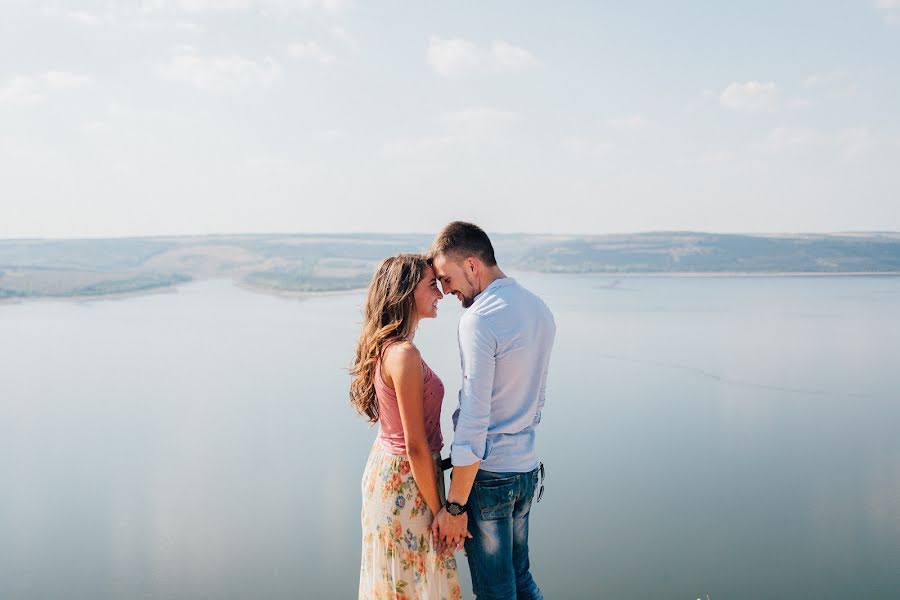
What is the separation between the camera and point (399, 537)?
1447mm

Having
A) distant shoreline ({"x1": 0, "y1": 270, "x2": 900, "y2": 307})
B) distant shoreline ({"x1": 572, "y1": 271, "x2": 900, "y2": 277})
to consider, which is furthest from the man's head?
distant shoreline ({"x1": 572, "y1": 271, "x2": 900, "y2": 277})

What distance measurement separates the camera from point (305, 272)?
86.4 ft

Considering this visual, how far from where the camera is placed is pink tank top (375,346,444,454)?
4.63 ft

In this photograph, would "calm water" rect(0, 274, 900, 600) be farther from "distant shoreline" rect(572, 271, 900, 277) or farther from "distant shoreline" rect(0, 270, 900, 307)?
"distant shoreline" rect(572, 271, 900, 277)

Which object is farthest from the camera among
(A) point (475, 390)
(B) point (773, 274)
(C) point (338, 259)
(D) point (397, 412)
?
(C) point (338, 259)

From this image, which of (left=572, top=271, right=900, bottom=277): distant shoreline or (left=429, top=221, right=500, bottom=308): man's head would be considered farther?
(left=572, top=271, right=900, bottom=277): distant shoreline

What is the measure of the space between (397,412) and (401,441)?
0.06m

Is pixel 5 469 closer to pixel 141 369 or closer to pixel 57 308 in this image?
pixel 141 369

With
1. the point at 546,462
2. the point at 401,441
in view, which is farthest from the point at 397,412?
the point at 546,462

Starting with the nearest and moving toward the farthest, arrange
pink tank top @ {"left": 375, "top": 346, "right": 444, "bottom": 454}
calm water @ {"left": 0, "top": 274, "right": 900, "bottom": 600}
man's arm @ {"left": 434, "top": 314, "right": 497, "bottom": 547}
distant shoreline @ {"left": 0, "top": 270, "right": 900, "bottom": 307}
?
man's arm @ {"left": 434, "top": 314, "right": 497, "bottom": 547}
pink tank top @ {"left": 375, "top": 346, "right": 444, "bottom": 454}
calm water @ {"left": 0, "top": 274, "right": 900, "bottom": 600}
distant shoreline @ {"left": 0, "top": 270, "right": 900, "bottom": 307}

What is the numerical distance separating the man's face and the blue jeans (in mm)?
343

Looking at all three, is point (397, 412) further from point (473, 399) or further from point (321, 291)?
point (321, 291)

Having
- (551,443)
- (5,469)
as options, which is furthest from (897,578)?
(5,469)

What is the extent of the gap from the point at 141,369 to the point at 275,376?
2.13 metres
